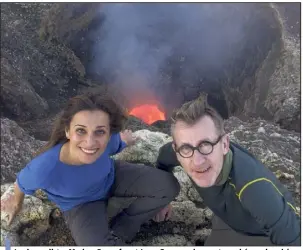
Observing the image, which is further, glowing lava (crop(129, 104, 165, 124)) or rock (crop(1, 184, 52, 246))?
glowing lava (crop(129, 104, 165, 124))

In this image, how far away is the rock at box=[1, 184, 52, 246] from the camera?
2.73 meters

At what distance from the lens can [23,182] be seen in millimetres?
2311

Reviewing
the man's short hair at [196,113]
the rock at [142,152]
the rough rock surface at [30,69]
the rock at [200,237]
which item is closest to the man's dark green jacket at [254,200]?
the man's short hair at [196,113]

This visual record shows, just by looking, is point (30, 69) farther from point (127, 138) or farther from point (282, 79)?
point (282, 79)

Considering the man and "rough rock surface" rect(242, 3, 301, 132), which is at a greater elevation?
"rough rock surface" rect(242, 3, 301, 132)

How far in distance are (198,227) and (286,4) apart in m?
2.54

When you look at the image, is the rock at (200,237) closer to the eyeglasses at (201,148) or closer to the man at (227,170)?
the man at (227,170)

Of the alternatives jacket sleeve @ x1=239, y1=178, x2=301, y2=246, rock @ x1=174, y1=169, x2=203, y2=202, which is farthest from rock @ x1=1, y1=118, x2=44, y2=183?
jacket sleeve @ x1=239, y1=178, x2=301, y2=246

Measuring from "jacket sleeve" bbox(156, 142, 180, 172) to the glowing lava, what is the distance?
2.50 m

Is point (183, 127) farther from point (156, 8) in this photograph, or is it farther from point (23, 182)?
point (156, 8)

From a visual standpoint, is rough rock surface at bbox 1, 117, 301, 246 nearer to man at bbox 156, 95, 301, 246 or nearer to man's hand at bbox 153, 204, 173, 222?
man's hand at bbox 153, 204, 173, 222

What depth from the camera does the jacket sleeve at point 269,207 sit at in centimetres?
209

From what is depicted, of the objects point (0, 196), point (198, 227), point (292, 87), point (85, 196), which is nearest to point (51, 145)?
point (85, 196)

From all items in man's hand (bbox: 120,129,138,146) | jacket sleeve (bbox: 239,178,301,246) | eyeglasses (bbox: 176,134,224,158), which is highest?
eyeglasses (bbox: 176,134,224,158)
